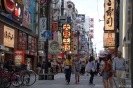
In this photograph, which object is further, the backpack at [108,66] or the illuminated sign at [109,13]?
the illuminated sign at [109,13]

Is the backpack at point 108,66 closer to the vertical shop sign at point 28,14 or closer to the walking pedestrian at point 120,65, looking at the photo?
the walking pedestrian at point 120,65

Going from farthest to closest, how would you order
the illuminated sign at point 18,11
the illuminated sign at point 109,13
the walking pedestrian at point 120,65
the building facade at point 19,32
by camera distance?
the illuminated sign at point 109,13 → the illuminated sign at point 18,11 → the building facade at point 19,32 → the walking pedestrian at point 120,65

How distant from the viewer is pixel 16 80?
15773 mm

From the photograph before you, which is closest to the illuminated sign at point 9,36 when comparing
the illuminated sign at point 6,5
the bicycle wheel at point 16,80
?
the bicycle wheel at point 16,80

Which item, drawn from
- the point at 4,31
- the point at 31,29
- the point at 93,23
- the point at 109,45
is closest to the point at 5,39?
the point at 4,31

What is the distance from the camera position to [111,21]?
3659 cm

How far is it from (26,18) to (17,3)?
5.44 m

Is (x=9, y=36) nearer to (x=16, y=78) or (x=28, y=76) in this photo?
(x=28, y=76)

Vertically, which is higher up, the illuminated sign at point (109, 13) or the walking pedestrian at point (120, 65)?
the illuminated sign at point (109, 13)

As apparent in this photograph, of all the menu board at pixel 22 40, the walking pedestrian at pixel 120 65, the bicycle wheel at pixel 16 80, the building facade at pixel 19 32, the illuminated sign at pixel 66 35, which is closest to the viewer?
the walking pedestrian at pixel 120 65

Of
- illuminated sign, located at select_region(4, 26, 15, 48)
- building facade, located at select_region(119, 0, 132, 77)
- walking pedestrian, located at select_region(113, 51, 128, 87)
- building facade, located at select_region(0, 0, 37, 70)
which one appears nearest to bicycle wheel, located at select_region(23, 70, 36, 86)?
walking pedestrian, located at select_region(113, 51, 128, 87)

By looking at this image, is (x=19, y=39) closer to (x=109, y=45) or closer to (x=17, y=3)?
(x=17, y=3)

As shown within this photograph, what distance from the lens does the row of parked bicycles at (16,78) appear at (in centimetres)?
1460

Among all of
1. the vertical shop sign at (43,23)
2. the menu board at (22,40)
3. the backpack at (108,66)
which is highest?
the vertical shop sign at (43,23)
